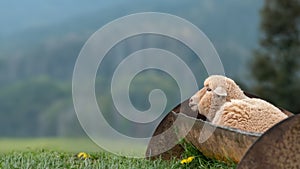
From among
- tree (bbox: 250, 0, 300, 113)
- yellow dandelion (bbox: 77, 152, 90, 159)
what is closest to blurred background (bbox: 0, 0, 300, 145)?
tree (bbox: 250, 0, 300, 113)

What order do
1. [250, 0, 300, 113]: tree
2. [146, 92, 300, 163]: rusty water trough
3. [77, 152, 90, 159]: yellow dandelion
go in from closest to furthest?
[146, 92, 300, 163]: rusty water trough
[77, 152, 90, 159]: yellow dandelion
[250, 0, 300, 113]: tree

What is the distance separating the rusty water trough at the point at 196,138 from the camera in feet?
5.34

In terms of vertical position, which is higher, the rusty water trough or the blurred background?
the blurred background

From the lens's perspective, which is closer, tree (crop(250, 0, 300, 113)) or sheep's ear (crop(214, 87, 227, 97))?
sheep's ear (crop(214, 87, 227, 97))

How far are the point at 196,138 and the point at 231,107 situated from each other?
0.18 meters

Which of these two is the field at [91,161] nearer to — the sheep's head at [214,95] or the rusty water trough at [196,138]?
the rusty water trough at [196,138]

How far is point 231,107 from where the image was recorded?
1.96 meters

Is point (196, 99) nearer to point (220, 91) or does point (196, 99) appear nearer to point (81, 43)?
point (220, 91)

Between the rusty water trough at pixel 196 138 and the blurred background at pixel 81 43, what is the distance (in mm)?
6754

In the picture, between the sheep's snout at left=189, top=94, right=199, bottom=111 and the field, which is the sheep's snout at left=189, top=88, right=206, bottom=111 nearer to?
the sheep's snout at left=189, top=94, right=199, bottom=111

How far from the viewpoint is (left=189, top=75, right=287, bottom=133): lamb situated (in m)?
1.91

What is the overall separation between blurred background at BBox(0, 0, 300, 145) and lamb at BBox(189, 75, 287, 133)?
6985mm

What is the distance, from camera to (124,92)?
2.28 metres

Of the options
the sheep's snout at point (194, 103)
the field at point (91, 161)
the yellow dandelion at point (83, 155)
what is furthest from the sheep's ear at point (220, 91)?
the yellow dandelion at point (83, 155)
